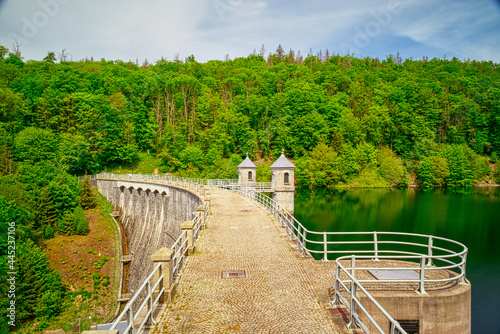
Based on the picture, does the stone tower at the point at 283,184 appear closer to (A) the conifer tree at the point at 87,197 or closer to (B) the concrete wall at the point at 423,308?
(A) the conifer tree at the point at 87,197

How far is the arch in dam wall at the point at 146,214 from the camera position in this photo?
29.3 metres

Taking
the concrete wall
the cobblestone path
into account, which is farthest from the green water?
the cobblestone path

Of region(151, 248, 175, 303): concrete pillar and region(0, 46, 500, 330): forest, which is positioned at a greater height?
region(0, 46, 500, 330): forest

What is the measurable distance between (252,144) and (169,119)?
1835 cm

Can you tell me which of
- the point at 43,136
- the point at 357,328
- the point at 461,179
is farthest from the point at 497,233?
the point at 43,136

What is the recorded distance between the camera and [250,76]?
8238 centimetres

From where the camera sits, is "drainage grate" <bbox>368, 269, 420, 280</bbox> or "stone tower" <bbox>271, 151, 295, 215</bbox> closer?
"drainage grate" <bbox>368, 269, 420, 280</bbox>

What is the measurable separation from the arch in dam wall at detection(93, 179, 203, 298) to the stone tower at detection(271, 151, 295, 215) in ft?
31.3

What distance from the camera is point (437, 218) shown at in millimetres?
34094

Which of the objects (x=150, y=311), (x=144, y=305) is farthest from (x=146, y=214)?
(x=144, y=305)

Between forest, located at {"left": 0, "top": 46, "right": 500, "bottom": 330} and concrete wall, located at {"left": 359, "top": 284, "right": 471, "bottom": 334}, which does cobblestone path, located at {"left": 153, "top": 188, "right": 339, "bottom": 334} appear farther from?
forest, located at {"left": 0, "top": 46, "right": 500, "bottom": 330}

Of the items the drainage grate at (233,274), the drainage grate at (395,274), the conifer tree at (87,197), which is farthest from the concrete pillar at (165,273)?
the conifer tree at (87,197)

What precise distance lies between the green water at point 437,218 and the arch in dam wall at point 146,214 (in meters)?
12.4

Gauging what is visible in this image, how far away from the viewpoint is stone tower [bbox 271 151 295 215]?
33.0 m
